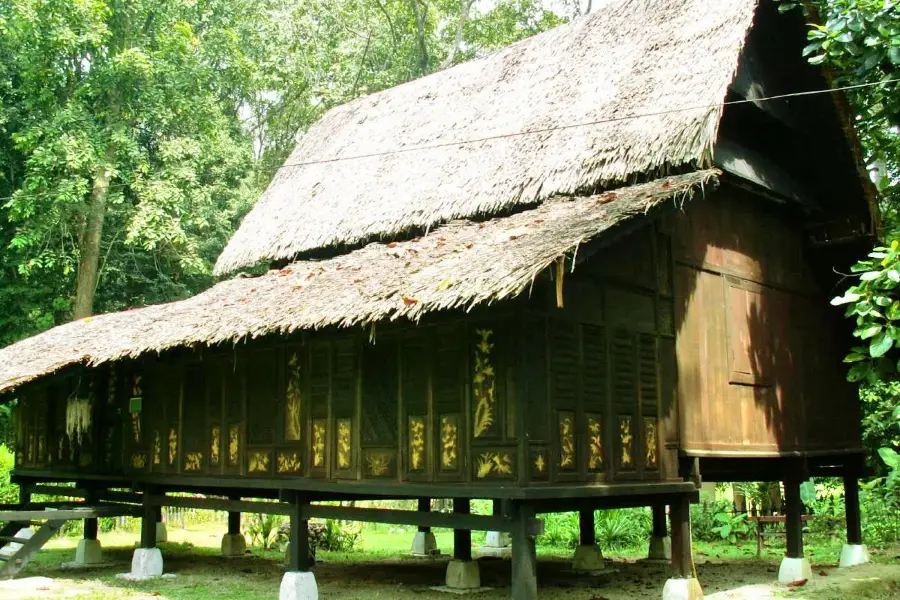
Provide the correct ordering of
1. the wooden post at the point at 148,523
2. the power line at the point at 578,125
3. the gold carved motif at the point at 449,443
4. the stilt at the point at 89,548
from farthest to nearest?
the stilt at the point at 89,548, the wooden post at the point at 148,523, the power line at the point at 578,125, the gold carved motif at the point at 449,443

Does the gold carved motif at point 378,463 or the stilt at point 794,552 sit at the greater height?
the gold carved motif at point 378,463

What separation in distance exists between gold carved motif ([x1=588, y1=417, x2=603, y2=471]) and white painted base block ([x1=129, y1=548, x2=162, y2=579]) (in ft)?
19.6

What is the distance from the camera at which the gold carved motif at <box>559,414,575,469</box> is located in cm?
759

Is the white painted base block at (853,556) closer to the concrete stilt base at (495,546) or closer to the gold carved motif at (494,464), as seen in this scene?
the concrete stilt base at (495,546)

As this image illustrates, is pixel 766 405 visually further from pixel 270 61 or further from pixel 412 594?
pixel 270 61

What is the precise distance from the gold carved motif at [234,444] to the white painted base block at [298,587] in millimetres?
1640

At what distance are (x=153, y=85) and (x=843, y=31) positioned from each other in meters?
15.2

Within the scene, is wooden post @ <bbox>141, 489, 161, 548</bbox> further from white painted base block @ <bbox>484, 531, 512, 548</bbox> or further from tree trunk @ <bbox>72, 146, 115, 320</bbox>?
tree trunk @ <bbox>72, 146, 115, 320</bbox>

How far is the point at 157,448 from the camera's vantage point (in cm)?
1110

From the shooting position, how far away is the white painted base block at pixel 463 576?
978 cm

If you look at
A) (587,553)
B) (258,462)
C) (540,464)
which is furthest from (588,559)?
(540,464)

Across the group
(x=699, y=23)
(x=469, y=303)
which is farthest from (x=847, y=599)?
(x=699, y=23)

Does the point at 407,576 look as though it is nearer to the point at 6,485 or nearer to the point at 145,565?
the point at 145,565

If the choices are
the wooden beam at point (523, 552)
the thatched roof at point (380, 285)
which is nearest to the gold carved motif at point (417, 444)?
the wooden beam at point (523, 552)
